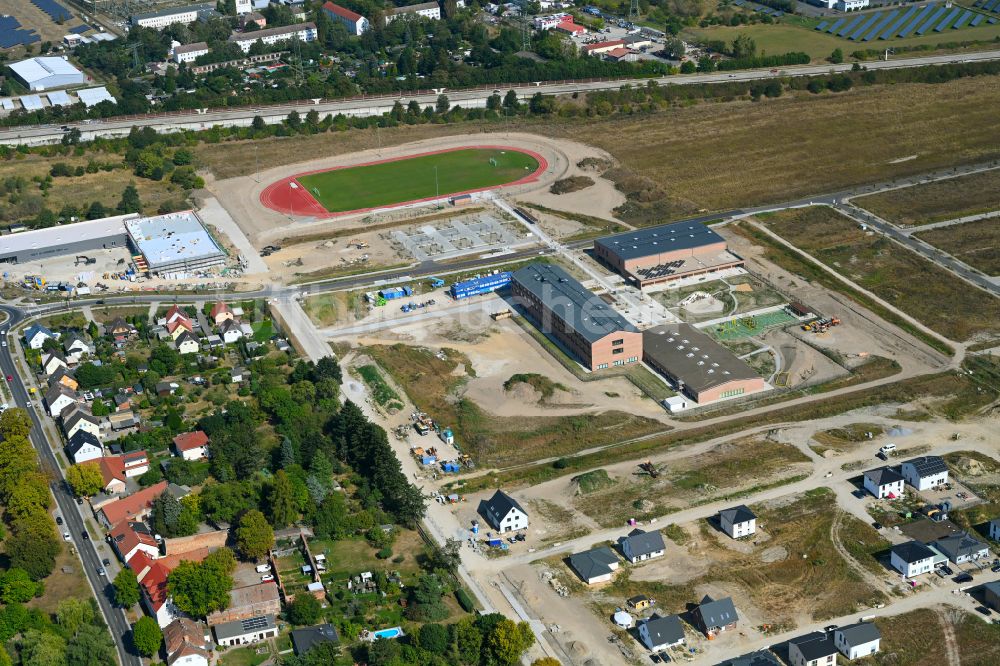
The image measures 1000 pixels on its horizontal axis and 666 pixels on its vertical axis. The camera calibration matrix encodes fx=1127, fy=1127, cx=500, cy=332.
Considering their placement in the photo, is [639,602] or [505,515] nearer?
[639,602]

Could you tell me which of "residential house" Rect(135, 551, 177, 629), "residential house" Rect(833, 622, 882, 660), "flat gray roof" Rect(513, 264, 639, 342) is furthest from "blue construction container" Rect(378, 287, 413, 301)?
"residential house" Rect(833, 622, 882, 660)

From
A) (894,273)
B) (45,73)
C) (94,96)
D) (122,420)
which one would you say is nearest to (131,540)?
(122,420)

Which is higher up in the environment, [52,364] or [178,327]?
[178,327]

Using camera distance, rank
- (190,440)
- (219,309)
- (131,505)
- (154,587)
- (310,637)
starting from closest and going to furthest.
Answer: (310,637), (154,587), (131,505), (190,440), (219,309)

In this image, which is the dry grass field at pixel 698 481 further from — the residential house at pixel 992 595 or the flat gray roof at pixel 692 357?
the residential house at pixel 992 595

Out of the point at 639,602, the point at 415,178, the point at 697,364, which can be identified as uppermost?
the point at 415,178

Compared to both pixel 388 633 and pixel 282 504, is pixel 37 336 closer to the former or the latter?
pixel 282 504
